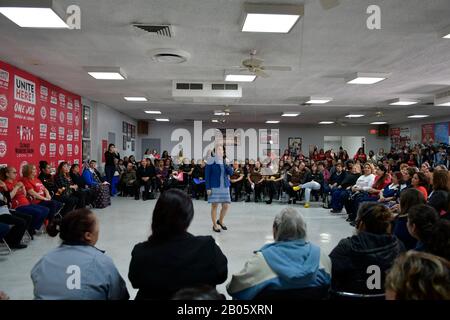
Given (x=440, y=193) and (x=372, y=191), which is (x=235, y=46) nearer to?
(x=440, y=193)

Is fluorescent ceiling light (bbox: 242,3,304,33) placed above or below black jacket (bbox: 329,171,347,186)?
above

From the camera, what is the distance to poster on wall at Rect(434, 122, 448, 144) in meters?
13.7

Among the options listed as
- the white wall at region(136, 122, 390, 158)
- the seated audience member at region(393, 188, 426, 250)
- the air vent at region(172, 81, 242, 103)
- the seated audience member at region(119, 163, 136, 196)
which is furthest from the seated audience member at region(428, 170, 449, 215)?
the white wall at region(136, 122, 390, 158)

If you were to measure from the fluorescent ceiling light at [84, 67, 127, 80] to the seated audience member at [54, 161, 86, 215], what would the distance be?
6.13 ft

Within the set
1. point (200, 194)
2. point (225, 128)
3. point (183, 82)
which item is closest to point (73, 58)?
point (183, 82)

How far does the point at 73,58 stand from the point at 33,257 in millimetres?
3265

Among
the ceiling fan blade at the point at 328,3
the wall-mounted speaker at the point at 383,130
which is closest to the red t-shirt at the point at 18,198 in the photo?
the ceiling fan blade at the point at 328,3

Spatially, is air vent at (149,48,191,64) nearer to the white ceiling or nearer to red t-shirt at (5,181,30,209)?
the white ceiling

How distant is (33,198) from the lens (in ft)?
17.2

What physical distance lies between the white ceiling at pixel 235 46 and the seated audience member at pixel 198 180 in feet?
8.39

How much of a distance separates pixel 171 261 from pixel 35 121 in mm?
6474

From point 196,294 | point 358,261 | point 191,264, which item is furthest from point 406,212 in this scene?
point 196,294

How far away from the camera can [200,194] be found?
1030cm

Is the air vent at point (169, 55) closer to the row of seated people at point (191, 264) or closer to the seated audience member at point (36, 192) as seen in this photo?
the seated audience member at point (36, 192)
